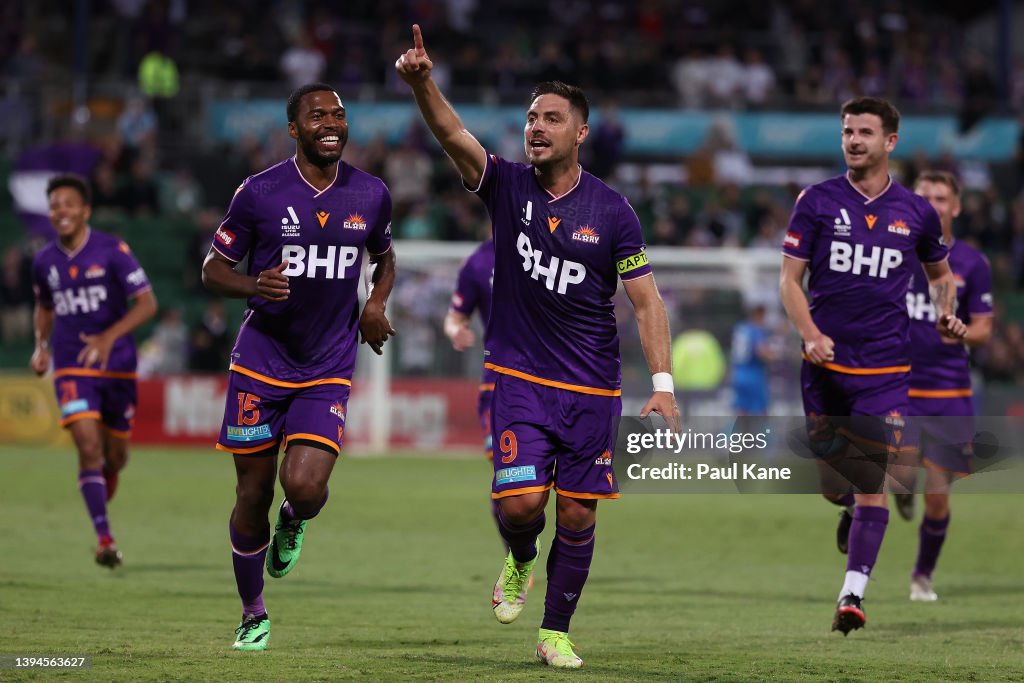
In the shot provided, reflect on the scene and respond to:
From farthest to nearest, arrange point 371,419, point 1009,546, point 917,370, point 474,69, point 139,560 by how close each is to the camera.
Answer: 1. point 474,69
2. point 371,419
3. point 1009,546
4. point 139,560
5. point 917,370

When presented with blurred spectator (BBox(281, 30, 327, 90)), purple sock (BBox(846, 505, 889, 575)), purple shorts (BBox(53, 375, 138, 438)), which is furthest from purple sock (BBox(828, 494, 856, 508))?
blurred spectator (BBox(281, 30, 327, 90))

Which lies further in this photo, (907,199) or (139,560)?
(139,560)

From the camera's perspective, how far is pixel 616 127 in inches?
1063

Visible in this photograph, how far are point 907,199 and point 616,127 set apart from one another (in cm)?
1753

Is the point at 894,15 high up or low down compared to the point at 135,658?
up

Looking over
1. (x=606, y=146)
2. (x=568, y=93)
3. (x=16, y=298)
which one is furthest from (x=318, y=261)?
(x=606, y=146)

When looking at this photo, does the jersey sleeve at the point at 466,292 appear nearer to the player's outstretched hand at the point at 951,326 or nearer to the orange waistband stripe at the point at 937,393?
the orange waistband stripe at the point at 937,393

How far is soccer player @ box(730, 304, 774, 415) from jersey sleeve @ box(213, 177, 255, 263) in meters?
15.3

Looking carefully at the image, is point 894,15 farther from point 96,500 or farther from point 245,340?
point 245,340

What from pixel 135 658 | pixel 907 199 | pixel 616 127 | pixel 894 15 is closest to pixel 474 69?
pixel 616 127

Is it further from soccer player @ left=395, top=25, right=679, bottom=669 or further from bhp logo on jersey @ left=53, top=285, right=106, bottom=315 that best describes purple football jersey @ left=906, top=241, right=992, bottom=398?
bhp logo on jersey @ left=53, top=285, right=106, bottom=315

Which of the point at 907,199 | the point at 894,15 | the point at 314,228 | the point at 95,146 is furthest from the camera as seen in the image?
the point at 894,15

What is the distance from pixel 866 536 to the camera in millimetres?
9359

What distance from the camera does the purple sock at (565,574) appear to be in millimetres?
7715
